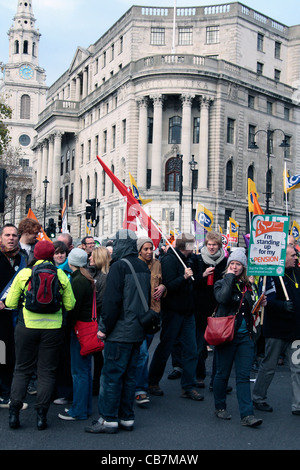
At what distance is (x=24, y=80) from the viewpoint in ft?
358

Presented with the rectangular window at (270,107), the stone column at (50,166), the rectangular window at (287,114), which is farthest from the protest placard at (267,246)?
the stone column at (50,166)

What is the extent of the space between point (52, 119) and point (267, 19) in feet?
81.9

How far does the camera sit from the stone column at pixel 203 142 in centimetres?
5028

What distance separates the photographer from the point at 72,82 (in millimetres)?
74750

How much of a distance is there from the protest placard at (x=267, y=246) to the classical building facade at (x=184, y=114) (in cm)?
3638

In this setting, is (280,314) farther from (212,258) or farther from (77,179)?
(77,179)

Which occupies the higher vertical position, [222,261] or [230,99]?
[230,99]

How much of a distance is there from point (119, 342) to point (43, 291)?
0.93m

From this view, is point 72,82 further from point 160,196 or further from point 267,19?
point 160,196

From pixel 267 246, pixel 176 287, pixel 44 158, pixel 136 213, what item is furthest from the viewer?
pixel 44 158

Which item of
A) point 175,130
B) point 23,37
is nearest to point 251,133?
point 175,130

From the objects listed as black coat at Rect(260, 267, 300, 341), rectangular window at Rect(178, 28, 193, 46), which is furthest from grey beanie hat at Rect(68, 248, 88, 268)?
rectangular window at Rect(178, 28, 193, 46)
